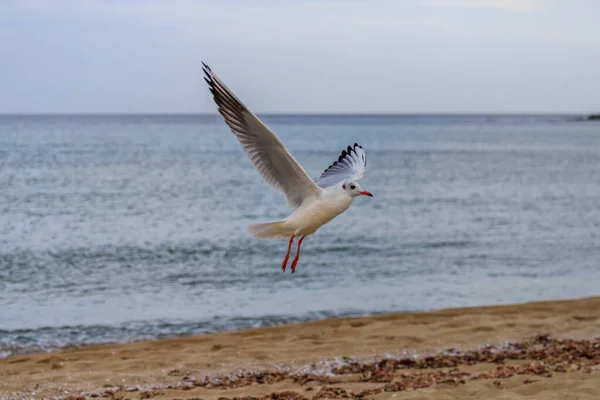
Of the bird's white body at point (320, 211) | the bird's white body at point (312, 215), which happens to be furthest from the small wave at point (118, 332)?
the bird's white body at point (320, 211)

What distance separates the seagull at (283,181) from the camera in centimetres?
601

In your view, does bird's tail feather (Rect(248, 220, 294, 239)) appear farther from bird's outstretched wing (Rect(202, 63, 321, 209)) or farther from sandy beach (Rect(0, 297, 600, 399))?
sandy beach (Rect(0, 297, 600, 399))

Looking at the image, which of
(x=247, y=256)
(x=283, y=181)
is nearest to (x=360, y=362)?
(x=283, y=181)

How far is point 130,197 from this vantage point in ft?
107

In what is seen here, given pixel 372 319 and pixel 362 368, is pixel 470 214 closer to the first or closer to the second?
pixel 372 319

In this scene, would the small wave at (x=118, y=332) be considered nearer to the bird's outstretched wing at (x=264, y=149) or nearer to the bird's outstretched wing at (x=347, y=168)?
the bird's outstretched wing at (x=347, y=168)

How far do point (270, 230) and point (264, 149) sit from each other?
669 millimetres

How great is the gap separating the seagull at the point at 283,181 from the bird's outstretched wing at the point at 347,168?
29 cm

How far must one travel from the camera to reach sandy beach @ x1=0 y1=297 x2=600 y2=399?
738 centimetres

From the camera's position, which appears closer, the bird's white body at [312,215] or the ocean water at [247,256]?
the bird's white body at [312,215]

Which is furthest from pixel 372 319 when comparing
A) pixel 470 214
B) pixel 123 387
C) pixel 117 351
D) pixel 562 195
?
pixel 562 195

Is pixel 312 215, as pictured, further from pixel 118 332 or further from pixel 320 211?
pixel 118 332

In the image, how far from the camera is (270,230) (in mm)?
6355

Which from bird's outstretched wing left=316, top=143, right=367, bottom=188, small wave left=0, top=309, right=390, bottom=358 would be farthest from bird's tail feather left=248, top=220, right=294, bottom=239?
small wave left=0, top=309, right=390, bottom=358
